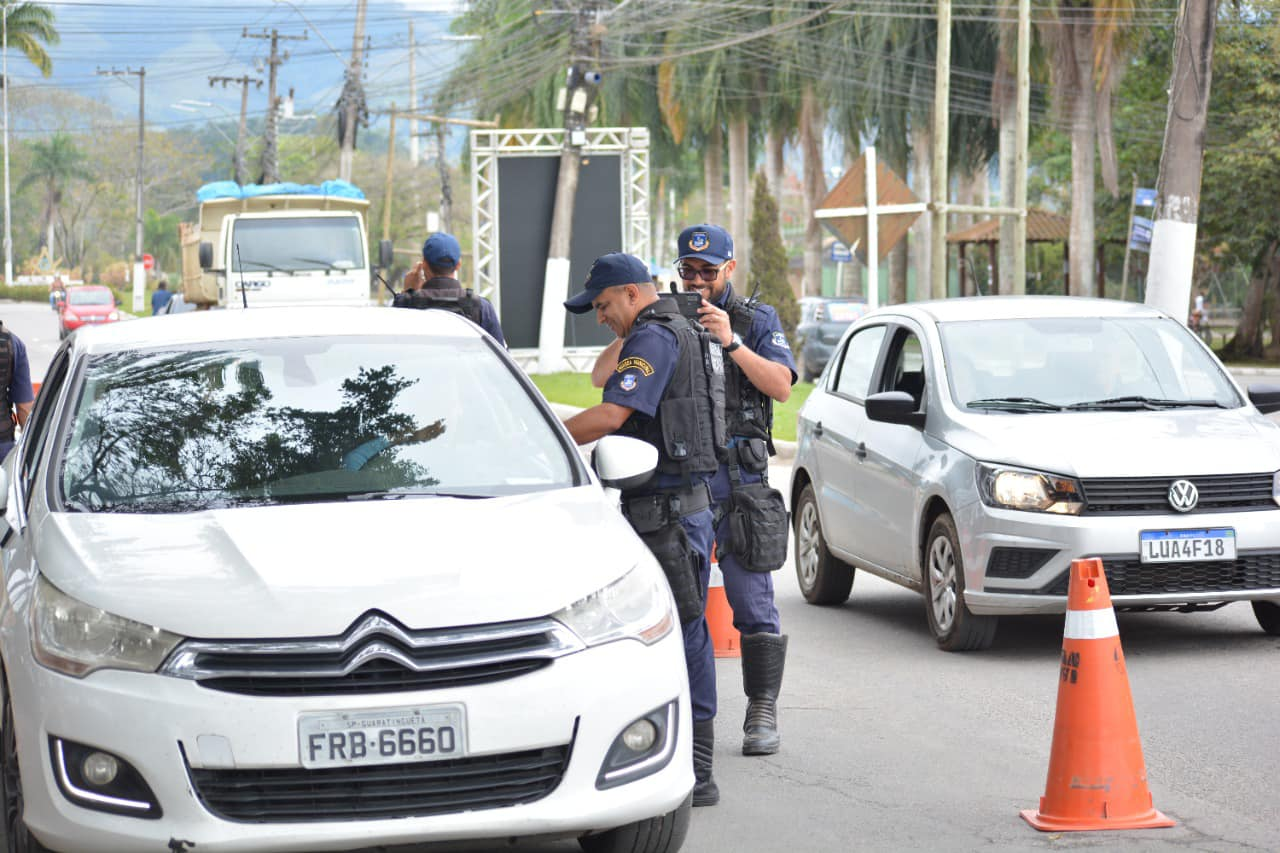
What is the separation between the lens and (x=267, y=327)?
615 cm

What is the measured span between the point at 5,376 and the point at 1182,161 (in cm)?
1268

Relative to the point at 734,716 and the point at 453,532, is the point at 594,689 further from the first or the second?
the point at 734,716

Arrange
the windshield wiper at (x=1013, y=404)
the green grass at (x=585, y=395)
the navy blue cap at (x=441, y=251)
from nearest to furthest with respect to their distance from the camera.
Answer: the windshield wiper at (x=1013, y=404)
the navy blue cap at (x=441, y=251)
the green grass at (x=585, y=395)

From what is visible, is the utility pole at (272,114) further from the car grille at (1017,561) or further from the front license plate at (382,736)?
the front license plate at (382,736)

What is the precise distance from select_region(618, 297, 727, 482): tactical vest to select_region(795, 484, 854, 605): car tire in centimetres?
449

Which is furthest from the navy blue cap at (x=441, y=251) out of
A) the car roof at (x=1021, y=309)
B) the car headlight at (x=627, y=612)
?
the car headlight at (x=627, y=612)

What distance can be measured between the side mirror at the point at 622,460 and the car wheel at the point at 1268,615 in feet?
14.9

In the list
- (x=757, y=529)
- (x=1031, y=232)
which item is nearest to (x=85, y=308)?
(x=1031, y=232)

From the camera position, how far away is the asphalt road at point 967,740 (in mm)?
5781

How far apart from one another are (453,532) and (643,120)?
51.7 meters

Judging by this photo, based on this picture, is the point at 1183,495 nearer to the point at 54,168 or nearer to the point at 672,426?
the point at 672,426

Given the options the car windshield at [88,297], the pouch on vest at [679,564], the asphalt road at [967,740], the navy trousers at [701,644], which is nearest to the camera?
the asphalt road at [967,740]

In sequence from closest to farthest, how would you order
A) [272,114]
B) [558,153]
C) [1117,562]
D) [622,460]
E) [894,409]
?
[622,460] → [1117,562] → [894,409] → [558,153] → [272,114]

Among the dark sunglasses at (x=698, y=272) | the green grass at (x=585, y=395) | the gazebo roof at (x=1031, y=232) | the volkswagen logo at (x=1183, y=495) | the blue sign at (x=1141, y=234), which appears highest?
the dark sunglasses at (x=698, y=272)
